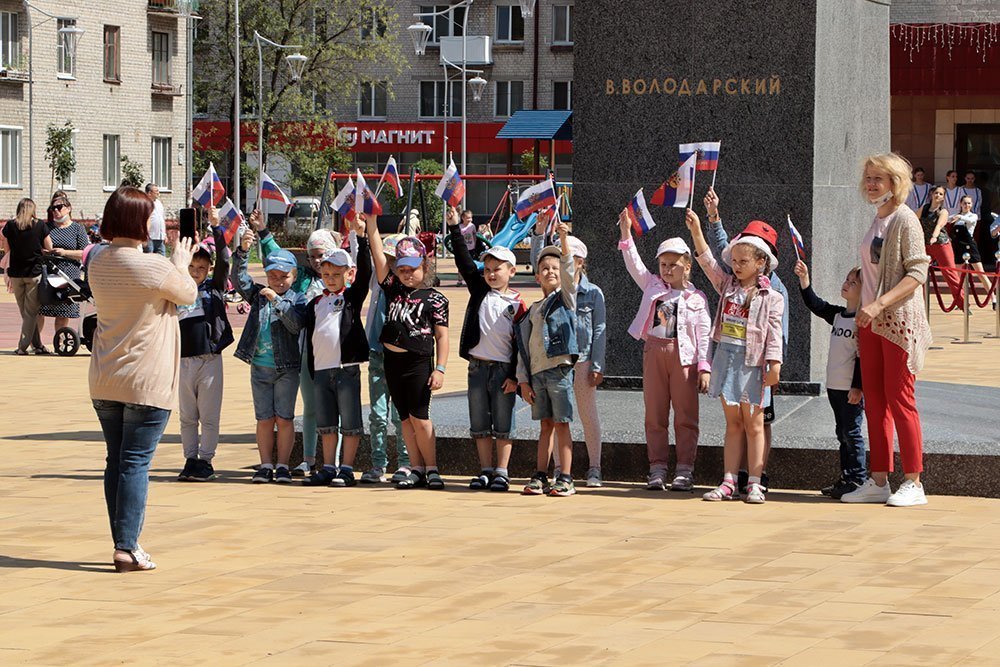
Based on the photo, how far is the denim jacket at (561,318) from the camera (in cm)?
1067

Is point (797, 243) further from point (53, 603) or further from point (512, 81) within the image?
point (512, 81)

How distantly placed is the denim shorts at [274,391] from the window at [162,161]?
51403 mm

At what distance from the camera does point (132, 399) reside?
8406 mm

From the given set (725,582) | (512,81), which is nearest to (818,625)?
(725,582)

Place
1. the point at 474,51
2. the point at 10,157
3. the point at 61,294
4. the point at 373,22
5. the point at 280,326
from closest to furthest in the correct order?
the point at 280,326, the point at 61,294, the point at 10,157, the point at 373,22, the point at 474,51

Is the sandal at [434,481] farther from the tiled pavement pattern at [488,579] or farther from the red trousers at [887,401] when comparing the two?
the red trousers at [887,401]

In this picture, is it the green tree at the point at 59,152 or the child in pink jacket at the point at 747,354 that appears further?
the green tree at the point at 59,152

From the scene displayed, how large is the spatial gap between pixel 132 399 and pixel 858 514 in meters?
4.12

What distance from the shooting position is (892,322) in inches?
399

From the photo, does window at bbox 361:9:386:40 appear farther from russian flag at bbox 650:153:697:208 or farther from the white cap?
the white cap

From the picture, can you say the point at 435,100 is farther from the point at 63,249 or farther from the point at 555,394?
the point at 555,394

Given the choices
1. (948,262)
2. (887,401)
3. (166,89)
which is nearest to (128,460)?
(887,401)

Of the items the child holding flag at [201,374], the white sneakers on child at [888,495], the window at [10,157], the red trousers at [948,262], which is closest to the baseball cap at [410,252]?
the child holding flag at [201,374]

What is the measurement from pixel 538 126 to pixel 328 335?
32.7 metres
